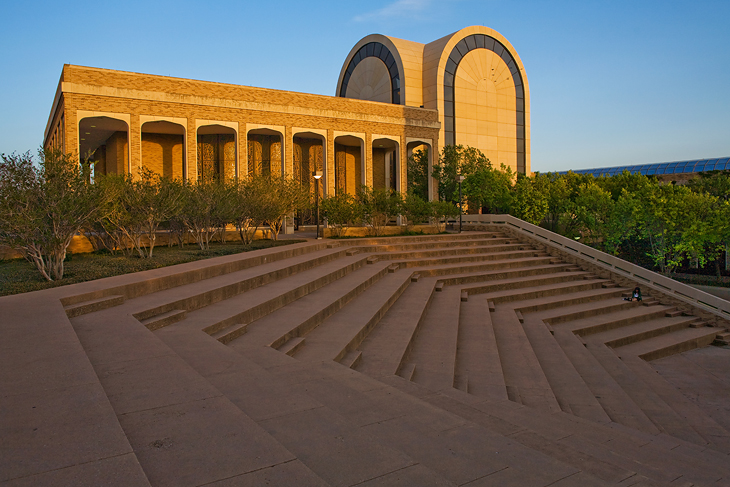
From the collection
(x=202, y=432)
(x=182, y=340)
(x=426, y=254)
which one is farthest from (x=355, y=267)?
(x=202, y=432)

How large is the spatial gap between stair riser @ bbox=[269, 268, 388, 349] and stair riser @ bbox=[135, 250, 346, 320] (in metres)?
1.75

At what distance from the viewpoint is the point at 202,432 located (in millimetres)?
3098

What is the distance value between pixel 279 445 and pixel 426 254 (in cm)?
1478

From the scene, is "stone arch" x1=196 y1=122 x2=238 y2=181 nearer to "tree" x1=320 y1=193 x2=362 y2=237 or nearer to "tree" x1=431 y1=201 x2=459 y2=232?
"tree" x1=320 y1=193 x2=362 y2=237

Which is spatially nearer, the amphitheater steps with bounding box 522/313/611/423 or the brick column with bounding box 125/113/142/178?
the amphitheater steps with bounding box 522/313/611/423

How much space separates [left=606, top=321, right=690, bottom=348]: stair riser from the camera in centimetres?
1220

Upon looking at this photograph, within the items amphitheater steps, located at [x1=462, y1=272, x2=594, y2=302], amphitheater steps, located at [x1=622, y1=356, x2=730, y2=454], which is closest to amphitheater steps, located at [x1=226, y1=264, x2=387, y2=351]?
amphitheater steps, located at [x1=462, y1=272, x2=594, y2=302]

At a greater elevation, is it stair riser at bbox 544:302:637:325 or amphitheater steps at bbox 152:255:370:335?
amphitheater steps at bbox 152:255:370:335

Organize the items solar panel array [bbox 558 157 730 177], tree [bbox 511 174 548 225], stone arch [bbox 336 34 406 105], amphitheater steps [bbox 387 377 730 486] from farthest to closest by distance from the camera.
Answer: solar panel array [bbox 558 157 730 177]
stone arch [bbox 336 34 406 105]
tree [bbox 511 174 548 225]
amphitheater steps [bbox 387 377 730 486]

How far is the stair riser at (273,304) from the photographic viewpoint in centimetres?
655

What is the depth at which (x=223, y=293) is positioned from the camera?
27.5 ft

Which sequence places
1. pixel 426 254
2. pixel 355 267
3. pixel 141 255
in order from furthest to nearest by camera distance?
pixel 426 254 → pixel 355 267 → pixel 141 255

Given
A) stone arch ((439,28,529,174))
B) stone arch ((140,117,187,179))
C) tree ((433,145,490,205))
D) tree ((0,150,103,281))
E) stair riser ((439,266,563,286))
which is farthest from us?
stone arch ((439,28,529,174))

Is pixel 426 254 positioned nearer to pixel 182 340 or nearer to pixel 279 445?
pixel 182 340
